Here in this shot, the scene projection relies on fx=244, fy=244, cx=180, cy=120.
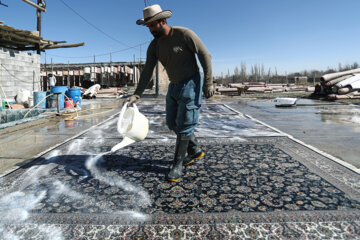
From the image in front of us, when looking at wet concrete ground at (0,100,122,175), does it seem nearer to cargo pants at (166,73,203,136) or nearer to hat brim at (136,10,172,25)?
cargo pants at (166,73,203,136)

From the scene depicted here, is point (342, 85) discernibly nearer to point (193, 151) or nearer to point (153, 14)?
point (193, 151)

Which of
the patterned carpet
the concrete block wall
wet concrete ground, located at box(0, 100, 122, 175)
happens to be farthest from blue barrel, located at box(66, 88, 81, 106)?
the patterned carpet

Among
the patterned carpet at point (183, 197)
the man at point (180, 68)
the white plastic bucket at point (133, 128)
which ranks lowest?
the patterned carpet at point (183, 197)

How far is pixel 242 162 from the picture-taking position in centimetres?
304

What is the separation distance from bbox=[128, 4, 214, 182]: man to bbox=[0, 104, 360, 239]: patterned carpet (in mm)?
440

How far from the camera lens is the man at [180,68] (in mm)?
2535

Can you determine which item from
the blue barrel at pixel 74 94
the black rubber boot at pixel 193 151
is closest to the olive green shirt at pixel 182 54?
the black rubber boot at pixel 193 151

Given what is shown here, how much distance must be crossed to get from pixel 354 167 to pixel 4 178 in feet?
12.6

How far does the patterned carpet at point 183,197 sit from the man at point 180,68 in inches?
17.3

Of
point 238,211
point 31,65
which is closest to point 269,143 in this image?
point 238,211

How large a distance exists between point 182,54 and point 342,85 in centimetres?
1314

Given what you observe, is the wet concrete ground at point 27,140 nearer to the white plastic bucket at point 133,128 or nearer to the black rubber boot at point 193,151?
the white plastic bucket at point 133,128

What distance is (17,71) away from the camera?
11188 millimetres

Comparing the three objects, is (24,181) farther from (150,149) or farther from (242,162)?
(242,162)
